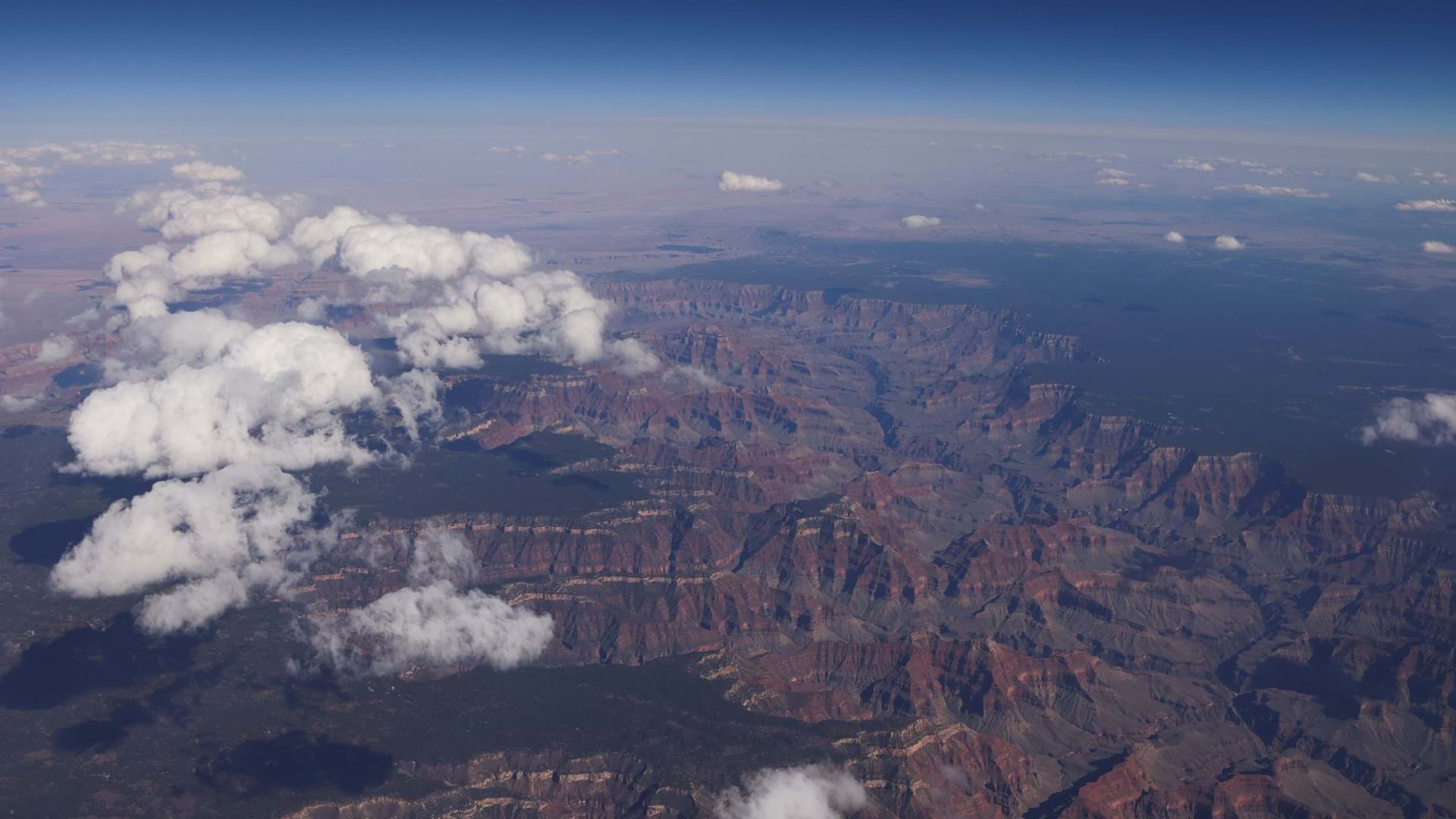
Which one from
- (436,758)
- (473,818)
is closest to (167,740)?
(436,758)

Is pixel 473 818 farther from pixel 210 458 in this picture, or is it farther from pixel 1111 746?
pixel 210 458

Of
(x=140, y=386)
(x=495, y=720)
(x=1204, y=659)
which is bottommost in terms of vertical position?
(x=1204, y=659)

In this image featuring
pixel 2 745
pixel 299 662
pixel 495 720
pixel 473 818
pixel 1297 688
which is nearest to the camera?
pixel 473 818

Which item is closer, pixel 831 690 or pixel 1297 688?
pixel 831 690

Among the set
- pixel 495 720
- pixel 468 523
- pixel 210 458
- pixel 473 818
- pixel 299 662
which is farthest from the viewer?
pixel 210 458

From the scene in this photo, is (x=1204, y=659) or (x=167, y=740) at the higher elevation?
(x=167, y=740)

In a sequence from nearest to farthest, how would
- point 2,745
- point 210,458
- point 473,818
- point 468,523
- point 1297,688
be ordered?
1. point 473,818
2. point 2,745
3. point 1297,688
4. point 468,523
5. point 210,458

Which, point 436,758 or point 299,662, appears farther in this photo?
point 299,662

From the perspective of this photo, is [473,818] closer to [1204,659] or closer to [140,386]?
[1204,659]

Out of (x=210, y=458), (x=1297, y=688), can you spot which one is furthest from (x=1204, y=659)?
(x=210, y=458)
